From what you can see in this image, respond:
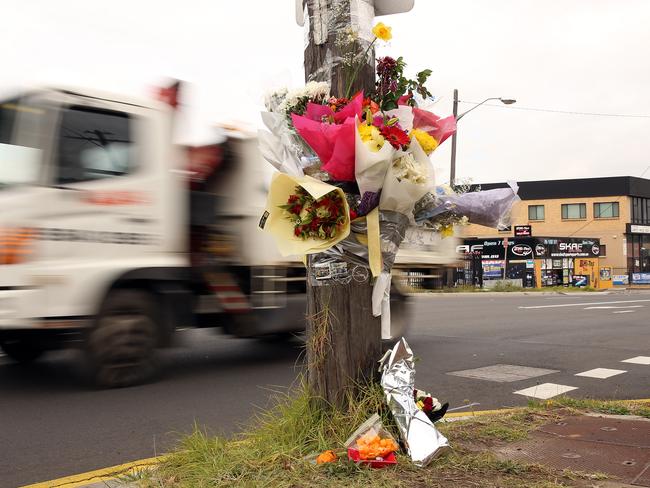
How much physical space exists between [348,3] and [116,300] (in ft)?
13.6

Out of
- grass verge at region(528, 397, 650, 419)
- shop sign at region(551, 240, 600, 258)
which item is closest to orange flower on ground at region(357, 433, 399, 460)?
grass verge at region(528, 397, 650, 419)

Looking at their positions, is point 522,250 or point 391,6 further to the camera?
point 522,250

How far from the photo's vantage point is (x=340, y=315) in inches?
152

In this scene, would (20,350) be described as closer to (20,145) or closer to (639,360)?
(20,145)

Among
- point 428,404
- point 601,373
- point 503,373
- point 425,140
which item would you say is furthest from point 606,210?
point 425,140

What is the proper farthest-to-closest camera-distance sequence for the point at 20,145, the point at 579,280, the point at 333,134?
the point at 579,280 < the point at 20,145 < the point at 333,134

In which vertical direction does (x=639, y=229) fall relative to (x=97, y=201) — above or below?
above

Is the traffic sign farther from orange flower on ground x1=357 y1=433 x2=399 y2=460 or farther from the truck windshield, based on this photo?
the truck windshield

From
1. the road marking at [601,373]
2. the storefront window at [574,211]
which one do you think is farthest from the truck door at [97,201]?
the storefront window at [574,211]

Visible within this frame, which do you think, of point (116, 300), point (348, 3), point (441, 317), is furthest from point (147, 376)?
point (441, 317)

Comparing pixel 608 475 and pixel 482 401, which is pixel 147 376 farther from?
pixel 608 475

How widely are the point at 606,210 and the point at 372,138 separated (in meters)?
57.8

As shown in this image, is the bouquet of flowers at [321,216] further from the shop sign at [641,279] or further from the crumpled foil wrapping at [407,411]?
the shop sign at [641,279]

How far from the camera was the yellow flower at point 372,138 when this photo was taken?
349cm
